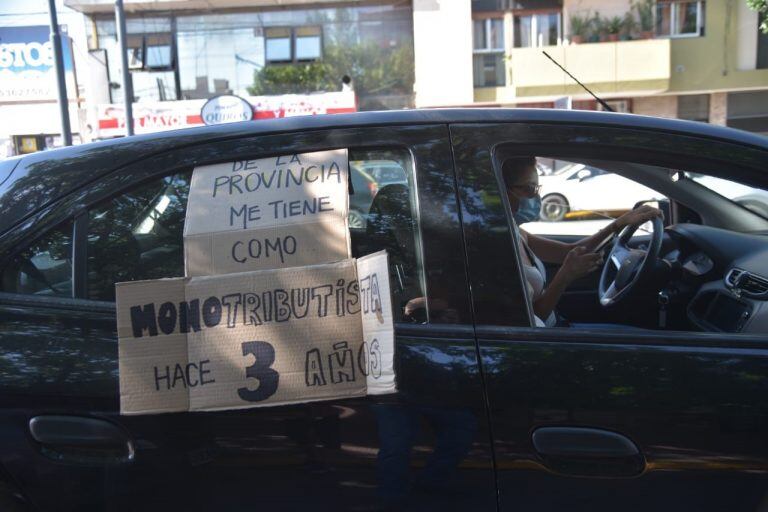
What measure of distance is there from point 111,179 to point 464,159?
0.98 metres

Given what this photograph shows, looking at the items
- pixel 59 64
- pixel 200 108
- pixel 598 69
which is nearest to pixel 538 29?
pixel 598 69

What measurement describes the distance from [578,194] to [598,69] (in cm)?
1033

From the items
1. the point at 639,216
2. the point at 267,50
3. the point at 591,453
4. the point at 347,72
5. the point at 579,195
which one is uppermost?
the point at 267,50

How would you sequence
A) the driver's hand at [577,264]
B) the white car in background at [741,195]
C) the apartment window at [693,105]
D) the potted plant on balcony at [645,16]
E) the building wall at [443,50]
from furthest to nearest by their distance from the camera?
the apartment window at [693,105]
the building wall at [443,50]
the potted plant on balcony at [645,16]
the white car in background at [741,195]
the driver's hand at [577,264]

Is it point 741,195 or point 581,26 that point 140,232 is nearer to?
point 741,195

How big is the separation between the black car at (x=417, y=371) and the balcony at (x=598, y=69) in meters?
19.8

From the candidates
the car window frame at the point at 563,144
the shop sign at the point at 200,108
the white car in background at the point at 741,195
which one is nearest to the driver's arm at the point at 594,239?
the white car in background at the point at 741,195

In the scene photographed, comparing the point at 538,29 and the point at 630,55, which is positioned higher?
the point at 538,29

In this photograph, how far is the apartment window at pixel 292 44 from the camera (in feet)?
72.2

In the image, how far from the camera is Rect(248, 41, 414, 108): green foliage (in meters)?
21.7

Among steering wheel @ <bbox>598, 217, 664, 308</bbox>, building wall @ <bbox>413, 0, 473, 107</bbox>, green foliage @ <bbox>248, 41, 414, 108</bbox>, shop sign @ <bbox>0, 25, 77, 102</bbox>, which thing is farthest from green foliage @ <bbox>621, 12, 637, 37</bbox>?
steering wheel @ <bbox>598, 217, 664, 308</bbox>

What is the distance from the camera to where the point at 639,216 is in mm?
3025

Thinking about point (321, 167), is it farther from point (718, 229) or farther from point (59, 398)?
point (718, 229)

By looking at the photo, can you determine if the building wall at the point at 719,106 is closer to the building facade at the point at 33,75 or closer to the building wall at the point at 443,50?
the building wall at the point at 443,50
